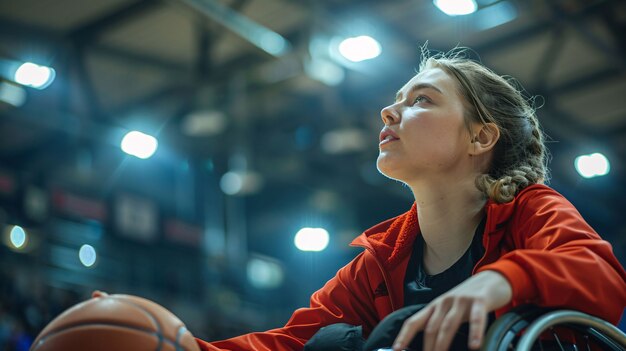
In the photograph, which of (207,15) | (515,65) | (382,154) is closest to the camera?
(382,154)

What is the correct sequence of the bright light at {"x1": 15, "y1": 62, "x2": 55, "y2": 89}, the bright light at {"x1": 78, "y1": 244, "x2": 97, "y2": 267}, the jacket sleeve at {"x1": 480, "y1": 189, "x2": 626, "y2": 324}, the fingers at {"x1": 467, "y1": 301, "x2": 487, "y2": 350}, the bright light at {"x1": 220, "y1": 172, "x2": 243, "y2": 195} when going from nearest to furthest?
1. the fingers at {"x1": 467, "y1": 301, "x2": 487, "y2": 350}
2. the jacket sleeve at {"x1": 480, "y1": 189, "x2": 626, "y2": 324}
3. the bright light at {"x1": 15, "y1": 62, "x2": 55, "y2": 89}
4. the bright light at {"x1": 78, "y1": 244, "x2": 97, "y2": 267}
5. the bright light at {"x1": 220, "y1": 172, "x2": 243, "y2": 195}

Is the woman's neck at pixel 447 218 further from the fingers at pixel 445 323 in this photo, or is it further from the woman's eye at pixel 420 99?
the fingers at pixel 445 323

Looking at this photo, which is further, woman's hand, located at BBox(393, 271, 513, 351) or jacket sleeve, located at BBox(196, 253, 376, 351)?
jacket sleeve, located at BBox(196, 253, 376, 351)

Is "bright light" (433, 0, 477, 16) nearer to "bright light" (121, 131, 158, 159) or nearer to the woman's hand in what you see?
"bright light" (121, 131, 158, 159)

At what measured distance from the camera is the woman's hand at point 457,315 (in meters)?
1.41

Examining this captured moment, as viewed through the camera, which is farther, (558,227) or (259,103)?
(259,103)

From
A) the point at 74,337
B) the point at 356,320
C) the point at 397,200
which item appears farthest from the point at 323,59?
the point at 74,337

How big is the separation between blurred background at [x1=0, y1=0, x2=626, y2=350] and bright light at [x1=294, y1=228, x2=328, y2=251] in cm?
87

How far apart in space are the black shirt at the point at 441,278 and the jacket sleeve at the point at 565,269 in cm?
27

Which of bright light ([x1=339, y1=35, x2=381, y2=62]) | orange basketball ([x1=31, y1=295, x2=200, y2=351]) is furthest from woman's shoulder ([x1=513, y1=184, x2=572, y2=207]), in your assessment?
bright light ([x1=339, y1=35, x2=381, y2=62])

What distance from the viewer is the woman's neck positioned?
7.18ft

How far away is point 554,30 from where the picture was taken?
855 centimetres

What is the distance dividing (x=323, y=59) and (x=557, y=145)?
16.6 feet

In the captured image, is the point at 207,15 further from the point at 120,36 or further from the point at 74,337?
the point at 74,337
